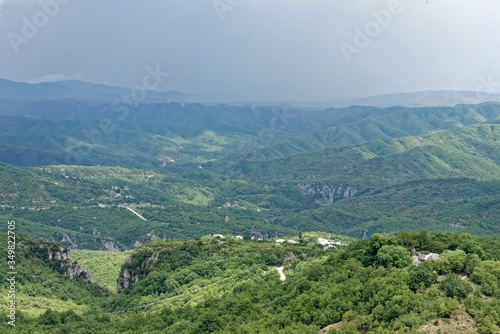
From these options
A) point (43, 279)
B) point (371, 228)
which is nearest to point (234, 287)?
point (43, 279)

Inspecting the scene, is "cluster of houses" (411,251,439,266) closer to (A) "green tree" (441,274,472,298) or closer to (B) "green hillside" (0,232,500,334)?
(B) "green hillside" (0,232,500,334)

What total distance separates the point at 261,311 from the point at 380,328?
1505cm

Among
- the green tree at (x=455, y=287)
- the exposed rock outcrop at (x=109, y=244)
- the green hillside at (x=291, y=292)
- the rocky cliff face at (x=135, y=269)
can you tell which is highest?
the green tree at (x=455, y=287)

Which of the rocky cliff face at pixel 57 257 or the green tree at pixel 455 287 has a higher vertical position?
the green tree at pixel 455 287

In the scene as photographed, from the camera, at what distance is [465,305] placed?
121ft

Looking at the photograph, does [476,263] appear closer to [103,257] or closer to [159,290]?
[159,290]

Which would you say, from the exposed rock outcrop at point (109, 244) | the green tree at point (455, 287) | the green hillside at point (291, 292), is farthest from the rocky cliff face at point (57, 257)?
the exposed rock outcrop at point (109, 244)

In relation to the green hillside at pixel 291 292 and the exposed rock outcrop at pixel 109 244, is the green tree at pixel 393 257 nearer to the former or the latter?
the green hillside at pixel 291 292

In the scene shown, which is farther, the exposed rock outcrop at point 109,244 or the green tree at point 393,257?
the exposed rock outcrop at point 109,244

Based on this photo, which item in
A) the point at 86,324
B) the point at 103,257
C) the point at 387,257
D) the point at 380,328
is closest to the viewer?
the point at 380,328

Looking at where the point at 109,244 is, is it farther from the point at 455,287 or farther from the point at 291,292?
the point at 455,287

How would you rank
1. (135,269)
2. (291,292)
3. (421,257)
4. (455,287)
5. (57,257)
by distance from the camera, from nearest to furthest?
(455,287) → (291,292) → (421,257) → (135,269) → (57,257)

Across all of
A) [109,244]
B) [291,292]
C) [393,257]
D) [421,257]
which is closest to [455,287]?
[393,257]

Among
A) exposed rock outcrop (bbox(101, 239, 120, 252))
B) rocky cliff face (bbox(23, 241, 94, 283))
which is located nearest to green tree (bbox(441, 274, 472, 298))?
rocky cliff face (bbox(23, 241, 94, 283))
